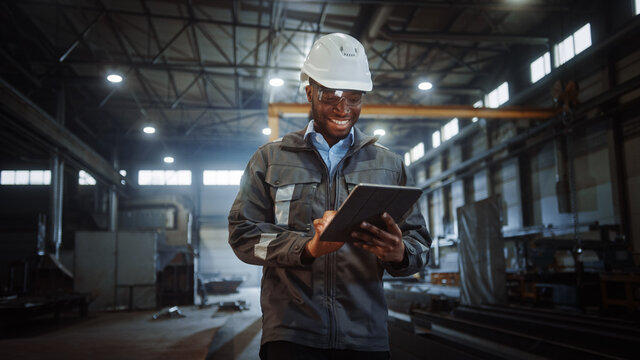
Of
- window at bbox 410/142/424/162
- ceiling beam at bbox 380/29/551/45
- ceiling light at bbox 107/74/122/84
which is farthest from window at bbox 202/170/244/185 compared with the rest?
ceiling beam at bbox 380/29/551/45

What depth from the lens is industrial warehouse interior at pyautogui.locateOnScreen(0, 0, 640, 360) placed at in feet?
25.1

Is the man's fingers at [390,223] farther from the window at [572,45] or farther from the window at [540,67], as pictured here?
the window at [540,67]

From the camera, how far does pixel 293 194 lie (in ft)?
5.48

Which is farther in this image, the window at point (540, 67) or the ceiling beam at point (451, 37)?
the window at point (540, 67)

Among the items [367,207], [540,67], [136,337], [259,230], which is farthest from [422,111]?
[367,207]

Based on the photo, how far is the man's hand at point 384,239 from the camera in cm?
142

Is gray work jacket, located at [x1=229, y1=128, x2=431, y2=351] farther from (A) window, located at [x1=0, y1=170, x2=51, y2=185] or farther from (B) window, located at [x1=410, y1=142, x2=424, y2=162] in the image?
(A) window, located at [x1=0, y1=170, x2=51, y2=185]

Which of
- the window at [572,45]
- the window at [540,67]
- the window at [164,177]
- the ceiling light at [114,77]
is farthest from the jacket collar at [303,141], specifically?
the window at [164,177]

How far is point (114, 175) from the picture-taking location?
1919 cm

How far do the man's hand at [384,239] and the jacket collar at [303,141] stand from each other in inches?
15.9

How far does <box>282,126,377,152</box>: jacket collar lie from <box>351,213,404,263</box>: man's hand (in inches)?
15.9

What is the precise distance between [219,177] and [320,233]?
80.2ft

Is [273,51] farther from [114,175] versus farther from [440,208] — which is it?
[440,208]

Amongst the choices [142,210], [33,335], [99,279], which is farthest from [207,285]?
[33,335]
